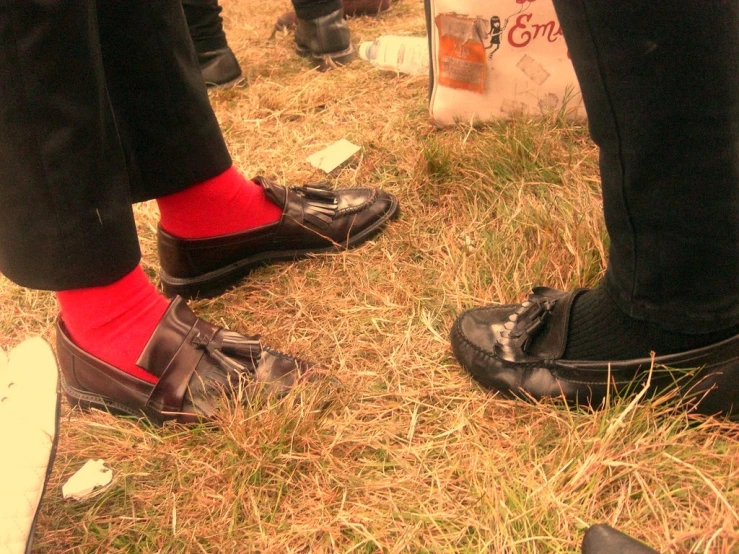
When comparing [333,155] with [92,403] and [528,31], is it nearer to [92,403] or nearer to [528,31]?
[528,31]

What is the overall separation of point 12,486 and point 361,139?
1.17m

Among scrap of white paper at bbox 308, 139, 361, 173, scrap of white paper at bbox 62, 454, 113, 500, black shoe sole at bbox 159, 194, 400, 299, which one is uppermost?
scrap of white paper at bbox 308, 139, 361, 173

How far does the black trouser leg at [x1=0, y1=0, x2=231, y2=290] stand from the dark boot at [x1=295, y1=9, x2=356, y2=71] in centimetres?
119

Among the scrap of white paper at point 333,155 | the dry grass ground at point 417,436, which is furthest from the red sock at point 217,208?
the scrap of white paper at point 333,155

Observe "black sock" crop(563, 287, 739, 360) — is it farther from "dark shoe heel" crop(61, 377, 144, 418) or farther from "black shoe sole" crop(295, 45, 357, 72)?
"black shoe sole" crop(295, 45, 357, 72)

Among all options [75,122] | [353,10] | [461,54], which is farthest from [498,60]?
[353,10]

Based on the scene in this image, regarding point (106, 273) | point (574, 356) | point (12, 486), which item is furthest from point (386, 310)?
point (12, 486)

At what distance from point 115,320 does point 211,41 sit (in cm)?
136

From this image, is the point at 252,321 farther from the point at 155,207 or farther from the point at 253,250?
the point at 155,207

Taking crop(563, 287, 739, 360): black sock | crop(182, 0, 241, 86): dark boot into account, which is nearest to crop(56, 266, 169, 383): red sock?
crop(563, 287, 739, 360): black sock

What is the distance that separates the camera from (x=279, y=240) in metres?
Result: 1.16

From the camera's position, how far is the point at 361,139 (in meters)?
1.59

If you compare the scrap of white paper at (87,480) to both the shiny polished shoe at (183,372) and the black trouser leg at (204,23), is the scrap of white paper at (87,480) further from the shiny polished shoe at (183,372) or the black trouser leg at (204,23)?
the black trouser leg at (204,23)

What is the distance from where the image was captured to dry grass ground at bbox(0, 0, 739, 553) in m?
→ 0.69
